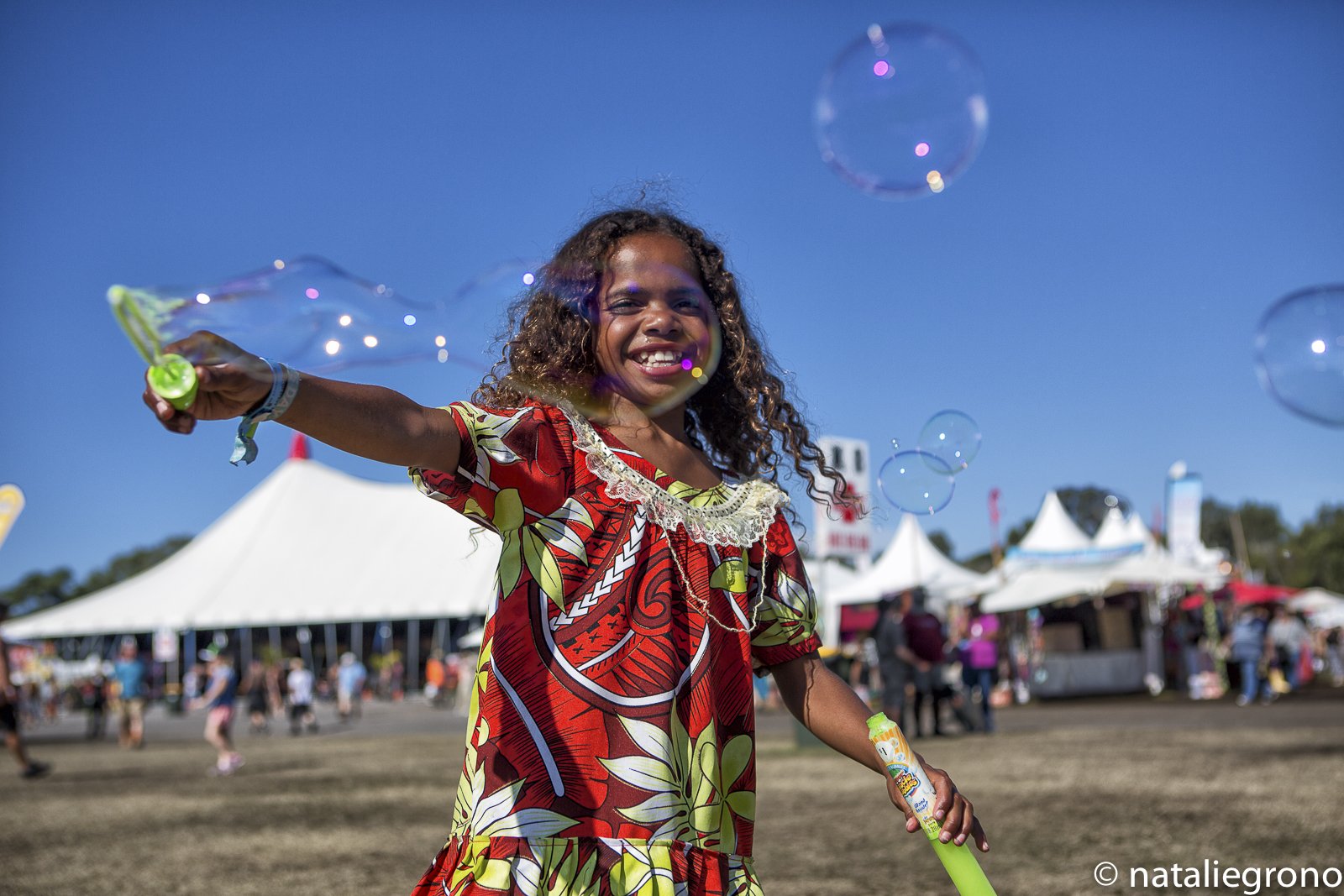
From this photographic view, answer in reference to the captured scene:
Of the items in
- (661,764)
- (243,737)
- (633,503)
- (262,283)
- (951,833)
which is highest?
(262,283)

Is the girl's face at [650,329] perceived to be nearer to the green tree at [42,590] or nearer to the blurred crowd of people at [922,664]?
the blurred crowd of people at [922,664]

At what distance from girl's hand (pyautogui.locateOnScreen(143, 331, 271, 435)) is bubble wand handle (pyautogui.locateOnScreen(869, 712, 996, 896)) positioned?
132 centimetres

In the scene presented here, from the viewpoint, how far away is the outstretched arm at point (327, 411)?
64.1 inches

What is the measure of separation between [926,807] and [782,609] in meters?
0.47

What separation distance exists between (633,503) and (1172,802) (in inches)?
273

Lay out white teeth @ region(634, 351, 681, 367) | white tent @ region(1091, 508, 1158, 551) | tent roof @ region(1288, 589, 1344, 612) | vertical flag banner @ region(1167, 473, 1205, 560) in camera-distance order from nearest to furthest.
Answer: white teeth @ region(634, 351, 681, 367) → vertical flag banner @ region(1167, 473, 1205, 560) → white tent @ region(1091, 508, 1158, 551) → tent roof @ region(1288, 589, 1344, 612)

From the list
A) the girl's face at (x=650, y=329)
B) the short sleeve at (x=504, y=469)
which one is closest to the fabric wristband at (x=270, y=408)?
the short sleeve at (x=504, y=469)

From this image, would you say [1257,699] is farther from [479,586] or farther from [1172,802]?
[479,586]

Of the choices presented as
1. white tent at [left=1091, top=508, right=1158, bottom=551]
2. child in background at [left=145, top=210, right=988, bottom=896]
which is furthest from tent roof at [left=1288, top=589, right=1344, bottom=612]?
child in background at [left=145, top=210, right=988, bottom=896]

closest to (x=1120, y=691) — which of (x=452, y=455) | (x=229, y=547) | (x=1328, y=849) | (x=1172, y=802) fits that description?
(x=1172, y=802)

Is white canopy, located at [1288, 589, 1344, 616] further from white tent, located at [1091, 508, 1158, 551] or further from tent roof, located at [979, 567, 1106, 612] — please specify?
tent roof, located at [979, 567, 1106, 612]

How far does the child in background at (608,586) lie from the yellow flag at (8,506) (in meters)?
9.60

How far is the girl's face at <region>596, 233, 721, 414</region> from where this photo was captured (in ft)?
7.94

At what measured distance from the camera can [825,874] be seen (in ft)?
19.9
